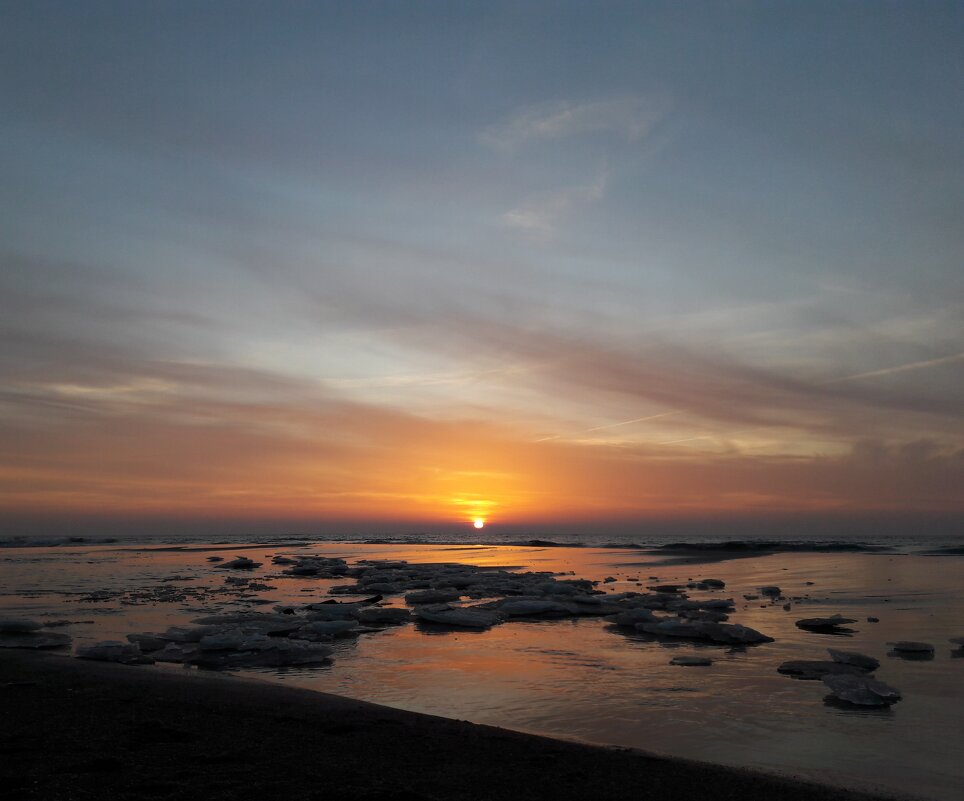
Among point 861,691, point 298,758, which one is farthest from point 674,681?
point 298,758

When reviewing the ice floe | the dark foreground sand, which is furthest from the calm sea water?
the dark foreground sand

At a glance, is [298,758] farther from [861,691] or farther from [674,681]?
[861,691]

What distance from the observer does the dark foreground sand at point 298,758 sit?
20.0 feet

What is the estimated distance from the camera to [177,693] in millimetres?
9562

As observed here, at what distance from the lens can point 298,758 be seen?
6.93 m

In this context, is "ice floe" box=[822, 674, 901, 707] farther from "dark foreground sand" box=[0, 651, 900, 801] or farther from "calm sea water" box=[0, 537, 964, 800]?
"dark foreground sand" box=[0, 651, 900, 801]

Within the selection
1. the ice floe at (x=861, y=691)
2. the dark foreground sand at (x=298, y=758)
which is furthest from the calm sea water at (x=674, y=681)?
the dark foreground sand at (x=298, y=758)

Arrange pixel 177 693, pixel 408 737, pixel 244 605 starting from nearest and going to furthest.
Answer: pixel 408 737, pixel 177 693, pixel 244 605

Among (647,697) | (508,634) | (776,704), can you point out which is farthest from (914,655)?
(508,634)

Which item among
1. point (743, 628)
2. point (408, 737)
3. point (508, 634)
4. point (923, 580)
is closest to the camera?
point (408, 737)

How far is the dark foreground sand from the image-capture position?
6.10 metres

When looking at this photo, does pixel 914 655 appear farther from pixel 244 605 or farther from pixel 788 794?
pixel 244 605

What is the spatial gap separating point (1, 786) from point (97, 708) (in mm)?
2827

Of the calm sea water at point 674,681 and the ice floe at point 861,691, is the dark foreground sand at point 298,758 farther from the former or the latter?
the ice floe at point 861,691
